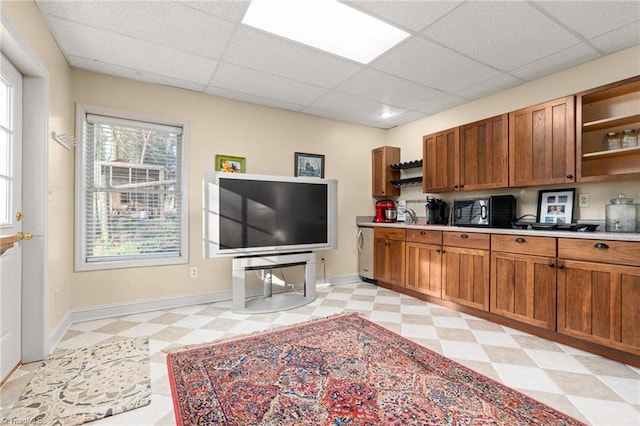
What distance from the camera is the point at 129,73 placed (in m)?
3.01

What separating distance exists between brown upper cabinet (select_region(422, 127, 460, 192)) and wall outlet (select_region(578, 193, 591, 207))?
1.14m

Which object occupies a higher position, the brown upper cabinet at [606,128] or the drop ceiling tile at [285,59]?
the drop ceiling tile at [285,59]

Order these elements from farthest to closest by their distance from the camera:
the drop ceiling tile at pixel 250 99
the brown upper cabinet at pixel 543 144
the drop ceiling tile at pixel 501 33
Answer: the drop ceiling tile at pixel 250 99 → the brown upper cabinet at pixel 543 144 → the drop ceiling tile at pixel 501 33

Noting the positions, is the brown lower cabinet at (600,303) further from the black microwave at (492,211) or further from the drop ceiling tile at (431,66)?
the drop ceiling tile at (431,66)

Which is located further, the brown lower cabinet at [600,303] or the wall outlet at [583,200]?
the wall outlet at [583,200]

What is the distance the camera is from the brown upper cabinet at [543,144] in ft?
8.64

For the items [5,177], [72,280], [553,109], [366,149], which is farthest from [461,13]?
[72,280]

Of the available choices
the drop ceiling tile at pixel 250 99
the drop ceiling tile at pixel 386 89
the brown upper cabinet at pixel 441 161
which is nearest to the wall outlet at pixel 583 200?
the brown upper cabinet at pixel 441 161

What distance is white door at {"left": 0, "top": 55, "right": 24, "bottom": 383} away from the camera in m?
1.85

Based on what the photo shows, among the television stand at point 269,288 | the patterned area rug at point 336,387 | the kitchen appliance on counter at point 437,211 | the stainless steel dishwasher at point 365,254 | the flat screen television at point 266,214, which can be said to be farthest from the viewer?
the stainless steel dishwasher at point 365,254

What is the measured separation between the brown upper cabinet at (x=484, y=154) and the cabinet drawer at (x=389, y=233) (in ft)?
3.14

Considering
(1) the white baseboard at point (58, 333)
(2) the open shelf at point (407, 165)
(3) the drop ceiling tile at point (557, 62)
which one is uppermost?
(3) the drop ceiling tile at point (557, 62)

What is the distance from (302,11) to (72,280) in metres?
3.25

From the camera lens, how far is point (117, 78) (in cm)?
309
